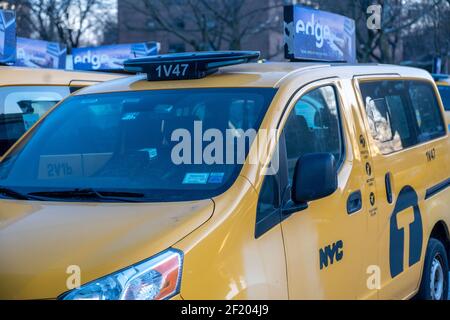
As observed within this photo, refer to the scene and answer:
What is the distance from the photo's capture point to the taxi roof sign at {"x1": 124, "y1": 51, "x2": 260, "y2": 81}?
12.7ft

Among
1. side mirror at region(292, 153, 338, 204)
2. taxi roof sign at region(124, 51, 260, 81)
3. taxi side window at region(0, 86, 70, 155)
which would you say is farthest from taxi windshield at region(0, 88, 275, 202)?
taxi side window at region(0, 86, 70, 155)

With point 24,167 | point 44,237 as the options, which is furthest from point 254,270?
point 24,167

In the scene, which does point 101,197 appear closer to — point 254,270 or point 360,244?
point 254,270

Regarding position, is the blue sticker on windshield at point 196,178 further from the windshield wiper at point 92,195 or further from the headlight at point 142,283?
the headlight at point 142,283

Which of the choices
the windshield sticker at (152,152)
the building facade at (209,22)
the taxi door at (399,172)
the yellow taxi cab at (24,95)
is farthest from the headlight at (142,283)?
the building facade at (209,22)

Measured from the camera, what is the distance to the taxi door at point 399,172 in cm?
421

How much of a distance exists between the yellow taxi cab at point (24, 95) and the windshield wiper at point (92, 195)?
2642 millimetres

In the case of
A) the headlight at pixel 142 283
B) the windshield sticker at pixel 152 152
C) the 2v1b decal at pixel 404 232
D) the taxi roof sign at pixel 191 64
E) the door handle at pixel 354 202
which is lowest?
the 2v1b decal at pixel 404 232

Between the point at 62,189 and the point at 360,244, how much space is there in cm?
166

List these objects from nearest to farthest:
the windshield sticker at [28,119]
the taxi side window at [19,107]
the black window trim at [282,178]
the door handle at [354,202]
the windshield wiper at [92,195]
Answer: the black window trim at [282,178], the windshield wiper at [92,195], the door handle at [354,202], the taxi side window at [19,107], the windshield sticker at [28,119]

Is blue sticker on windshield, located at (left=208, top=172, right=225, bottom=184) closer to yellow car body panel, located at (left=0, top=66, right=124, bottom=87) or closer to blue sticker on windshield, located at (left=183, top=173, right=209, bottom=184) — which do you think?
blue sticker on windshield, located at (left=183, top=173, right=209, bottom=184)

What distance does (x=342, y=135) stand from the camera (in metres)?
4.00

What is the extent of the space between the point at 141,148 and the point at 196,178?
0.45 metres

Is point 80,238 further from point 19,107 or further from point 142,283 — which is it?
point 19,107
